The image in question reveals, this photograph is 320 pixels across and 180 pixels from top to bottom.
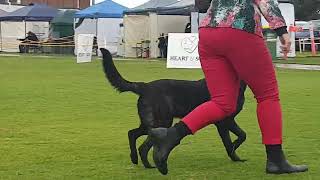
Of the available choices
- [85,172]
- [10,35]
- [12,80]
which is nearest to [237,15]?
[85,172]

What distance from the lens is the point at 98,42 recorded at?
3441 cm

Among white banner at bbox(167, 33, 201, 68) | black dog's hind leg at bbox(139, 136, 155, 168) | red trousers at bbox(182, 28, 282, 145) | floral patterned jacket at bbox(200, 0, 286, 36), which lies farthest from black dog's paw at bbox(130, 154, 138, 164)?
white banner at bbox(167, 33, 201, 68)

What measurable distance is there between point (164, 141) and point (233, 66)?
2.34 feet

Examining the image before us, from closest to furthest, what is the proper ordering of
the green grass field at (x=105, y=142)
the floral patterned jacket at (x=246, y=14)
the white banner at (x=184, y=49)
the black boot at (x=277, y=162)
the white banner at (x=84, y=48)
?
the floral patterned jacket at (x=246, y=14)
the black boot at (x=277, y=162)
the green grass field at (x=105, y=142)
the white banner at (x=184, y=49)
the white banner at (x=84, y=48)

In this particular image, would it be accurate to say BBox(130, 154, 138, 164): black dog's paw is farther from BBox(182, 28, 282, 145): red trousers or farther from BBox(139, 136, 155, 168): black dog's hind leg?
BBox(182, 28, 282, 145): red trousers

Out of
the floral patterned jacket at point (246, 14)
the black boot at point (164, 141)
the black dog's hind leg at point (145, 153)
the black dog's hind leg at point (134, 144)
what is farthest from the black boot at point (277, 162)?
the black dog's hind leg at point (134, 144)

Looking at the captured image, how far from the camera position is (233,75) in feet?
14.9

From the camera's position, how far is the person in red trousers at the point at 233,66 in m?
4.39

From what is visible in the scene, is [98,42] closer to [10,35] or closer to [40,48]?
[40,48]

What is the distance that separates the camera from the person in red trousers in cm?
439

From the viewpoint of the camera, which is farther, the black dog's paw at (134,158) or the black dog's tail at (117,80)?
the black dog's paw at (134,158)

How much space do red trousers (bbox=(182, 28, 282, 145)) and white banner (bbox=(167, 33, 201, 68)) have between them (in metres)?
15.0

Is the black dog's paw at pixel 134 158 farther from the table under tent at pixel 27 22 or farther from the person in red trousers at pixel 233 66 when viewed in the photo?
the table under tent at pixel 27 22

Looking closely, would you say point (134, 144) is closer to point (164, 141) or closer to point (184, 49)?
point (164, 141)
